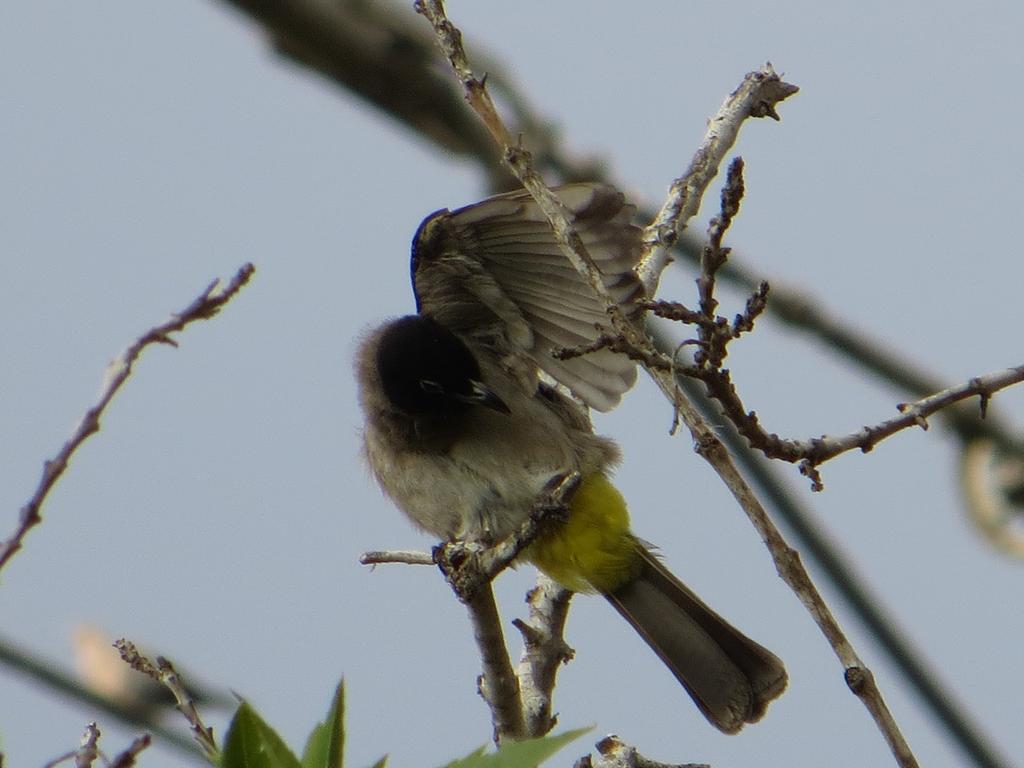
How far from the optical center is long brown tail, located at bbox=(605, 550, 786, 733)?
13.8ft

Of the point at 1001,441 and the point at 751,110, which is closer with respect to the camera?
the point at 751,110

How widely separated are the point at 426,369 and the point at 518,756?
2530 mm

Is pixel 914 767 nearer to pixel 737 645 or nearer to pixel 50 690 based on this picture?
pixel 50 690

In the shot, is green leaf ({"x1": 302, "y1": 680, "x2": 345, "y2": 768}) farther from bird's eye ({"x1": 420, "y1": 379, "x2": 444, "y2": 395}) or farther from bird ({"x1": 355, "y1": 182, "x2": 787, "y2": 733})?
bird's eye ({"x1": 420, "y1": 379, "x2": 444, "y2": 395})

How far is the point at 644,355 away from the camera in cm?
208

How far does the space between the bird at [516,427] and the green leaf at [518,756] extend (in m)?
2.17

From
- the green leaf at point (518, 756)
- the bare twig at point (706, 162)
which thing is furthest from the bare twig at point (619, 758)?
the bare twig at point (706, 162)

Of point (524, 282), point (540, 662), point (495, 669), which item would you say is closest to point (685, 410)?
point (495, 669)

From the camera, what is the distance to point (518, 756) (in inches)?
70.0

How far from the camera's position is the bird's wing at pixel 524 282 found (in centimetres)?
396

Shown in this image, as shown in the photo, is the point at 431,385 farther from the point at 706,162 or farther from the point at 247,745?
the point at 247,745

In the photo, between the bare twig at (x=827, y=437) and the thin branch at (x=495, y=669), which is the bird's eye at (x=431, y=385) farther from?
the bare twig at (x=827, y=437)

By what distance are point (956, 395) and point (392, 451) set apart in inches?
103

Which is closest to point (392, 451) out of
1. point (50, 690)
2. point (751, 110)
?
point (751, 110)
